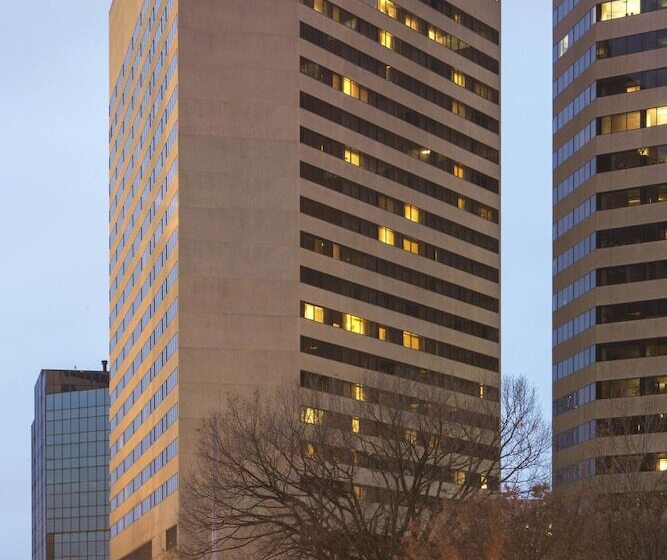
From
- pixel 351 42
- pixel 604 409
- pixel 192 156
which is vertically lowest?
pixel 604 409

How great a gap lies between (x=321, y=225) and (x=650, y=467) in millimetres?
39705

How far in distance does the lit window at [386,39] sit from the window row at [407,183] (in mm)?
12859

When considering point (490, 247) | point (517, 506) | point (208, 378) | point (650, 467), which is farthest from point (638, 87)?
point (517, 506)

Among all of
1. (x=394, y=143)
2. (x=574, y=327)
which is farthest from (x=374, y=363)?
(x=394, y=143)

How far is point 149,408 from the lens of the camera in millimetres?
172250

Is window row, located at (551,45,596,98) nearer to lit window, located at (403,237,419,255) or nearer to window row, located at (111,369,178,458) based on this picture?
lit window, located at (403,237,419,255)

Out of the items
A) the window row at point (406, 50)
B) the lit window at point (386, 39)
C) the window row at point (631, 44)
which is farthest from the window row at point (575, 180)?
the lit window at point (386, 39)

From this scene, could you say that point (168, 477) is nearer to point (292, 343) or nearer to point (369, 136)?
point (292, 343)

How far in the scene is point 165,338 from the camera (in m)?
163

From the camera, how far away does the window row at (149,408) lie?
158500 millimetres

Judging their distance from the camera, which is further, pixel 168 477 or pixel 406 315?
pixel 406 315

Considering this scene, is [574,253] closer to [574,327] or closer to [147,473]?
[574,327]

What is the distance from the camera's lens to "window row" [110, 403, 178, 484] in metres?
158

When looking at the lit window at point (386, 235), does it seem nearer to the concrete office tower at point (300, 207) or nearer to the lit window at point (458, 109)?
the concrete office tower at point (300, 207)
